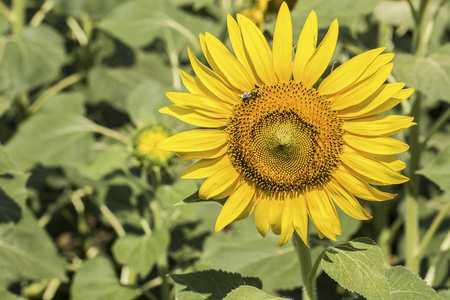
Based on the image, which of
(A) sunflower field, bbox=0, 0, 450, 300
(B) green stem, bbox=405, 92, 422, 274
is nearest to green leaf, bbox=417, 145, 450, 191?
(A) sunflower field, bbox=0, 0, 450, 300

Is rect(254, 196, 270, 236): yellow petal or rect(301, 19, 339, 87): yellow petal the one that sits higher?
rect(301, 19, 339, 87): yellow petal

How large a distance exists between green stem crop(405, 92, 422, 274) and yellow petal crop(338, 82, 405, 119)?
60 cm

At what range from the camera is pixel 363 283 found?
3.19 ft

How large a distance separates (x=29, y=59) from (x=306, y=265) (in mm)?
1598

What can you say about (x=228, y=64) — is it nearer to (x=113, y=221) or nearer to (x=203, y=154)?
(x=203, y=154)

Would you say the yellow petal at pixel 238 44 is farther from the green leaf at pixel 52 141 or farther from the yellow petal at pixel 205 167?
the green leaf at pixel 52 141

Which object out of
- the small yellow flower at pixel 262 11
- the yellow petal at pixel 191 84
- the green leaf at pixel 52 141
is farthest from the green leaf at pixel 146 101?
the yellow petal at pixel 191 84

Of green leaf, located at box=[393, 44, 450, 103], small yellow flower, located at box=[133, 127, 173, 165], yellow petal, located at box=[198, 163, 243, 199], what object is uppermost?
green leaf, located at box=[393, 44, 450, 103]

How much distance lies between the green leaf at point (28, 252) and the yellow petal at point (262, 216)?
816mm

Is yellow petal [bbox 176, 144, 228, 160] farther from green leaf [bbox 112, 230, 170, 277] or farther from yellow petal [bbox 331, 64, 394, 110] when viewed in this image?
green leaf [bbox 112, 230, 170, 277]

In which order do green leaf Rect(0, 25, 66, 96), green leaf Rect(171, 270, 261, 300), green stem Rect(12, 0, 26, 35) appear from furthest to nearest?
green stem Rect(12, 0, 26, 35)
green leaf Rect(0, 25, 66, 96)
green leaf Rect(171, 270, 261, 300)

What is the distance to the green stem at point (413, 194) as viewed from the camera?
64.6 inches

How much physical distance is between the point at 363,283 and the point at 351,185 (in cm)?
19

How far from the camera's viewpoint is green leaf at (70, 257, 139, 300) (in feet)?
5.84
